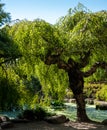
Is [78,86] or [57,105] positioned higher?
[78,86]

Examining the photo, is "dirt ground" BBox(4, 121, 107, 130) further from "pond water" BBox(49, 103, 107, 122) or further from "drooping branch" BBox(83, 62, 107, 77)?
"pond water" BBox(49, 103, 107, 122)

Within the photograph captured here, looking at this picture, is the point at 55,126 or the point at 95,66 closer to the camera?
the point at 55,126

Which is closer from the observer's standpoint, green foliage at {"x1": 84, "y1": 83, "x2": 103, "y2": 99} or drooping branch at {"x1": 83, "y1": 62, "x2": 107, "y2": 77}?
drooping branch at {"x1": 83, "y1": 62, "x2": 107, "y2": 77}

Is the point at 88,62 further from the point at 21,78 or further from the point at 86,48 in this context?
the point at 21,78

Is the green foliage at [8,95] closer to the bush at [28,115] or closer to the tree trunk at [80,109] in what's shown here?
the bush at [28,115]

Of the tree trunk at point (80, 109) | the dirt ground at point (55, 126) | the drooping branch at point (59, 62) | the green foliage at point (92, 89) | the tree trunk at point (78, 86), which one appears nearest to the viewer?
the dirt ground at point (55, 126)

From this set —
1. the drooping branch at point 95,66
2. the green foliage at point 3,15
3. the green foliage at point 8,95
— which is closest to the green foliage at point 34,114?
the green foliage at point 8,95

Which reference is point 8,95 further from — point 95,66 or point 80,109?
point 95,66

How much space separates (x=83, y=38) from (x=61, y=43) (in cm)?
88

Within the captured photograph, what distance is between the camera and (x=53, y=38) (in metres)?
12.6

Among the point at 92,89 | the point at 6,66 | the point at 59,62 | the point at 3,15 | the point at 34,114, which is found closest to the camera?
the point at 3,15

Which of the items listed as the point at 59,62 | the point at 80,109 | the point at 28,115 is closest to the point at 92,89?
the point at 80,109

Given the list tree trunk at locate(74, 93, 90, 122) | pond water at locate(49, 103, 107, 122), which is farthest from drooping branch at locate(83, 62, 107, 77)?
pond water at locate(49, 103, 107, 122)

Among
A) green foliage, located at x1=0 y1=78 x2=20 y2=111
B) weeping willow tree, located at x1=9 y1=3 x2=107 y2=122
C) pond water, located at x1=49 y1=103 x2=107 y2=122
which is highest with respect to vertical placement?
weeping willow tree, located at x1=9 y1=3 x2=107 y2=122
